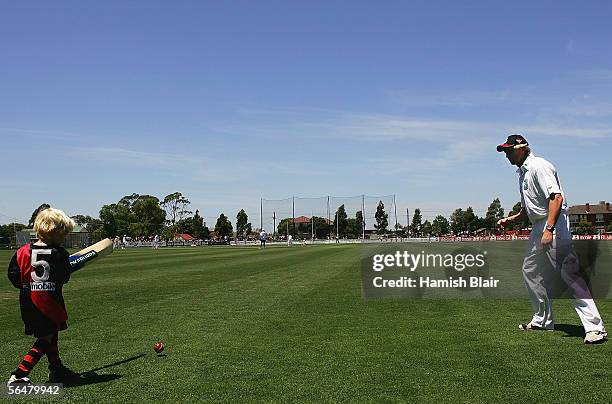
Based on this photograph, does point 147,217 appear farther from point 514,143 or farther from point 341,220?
point 514,143

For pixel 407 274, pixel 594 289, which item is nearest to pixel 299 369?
pixel 407 274

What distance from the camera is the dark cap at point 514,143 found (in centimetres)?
780

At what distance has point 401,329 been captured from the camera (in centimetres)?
792

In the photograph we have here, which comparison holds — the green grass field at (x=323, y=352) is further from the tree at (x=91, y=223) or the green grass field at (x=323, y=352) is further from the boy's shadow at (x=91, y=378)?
the tree at (x=91, y=223)

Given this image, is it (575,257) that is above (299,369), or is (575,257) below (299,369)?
above

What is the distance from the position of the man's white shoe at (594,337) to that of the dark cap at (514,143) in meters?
2.50

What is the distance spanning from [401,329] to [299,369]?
262 centimetres

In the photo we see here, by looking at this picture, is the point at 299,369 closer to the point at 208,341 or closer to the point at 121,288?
the point at 208,341

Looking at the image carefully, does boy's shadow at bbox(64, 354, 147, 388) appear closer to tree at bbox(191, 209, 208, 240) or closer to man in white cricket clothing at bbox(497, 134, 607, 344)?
man in white cricket clothing at bbox(497, 134, 607, 344)

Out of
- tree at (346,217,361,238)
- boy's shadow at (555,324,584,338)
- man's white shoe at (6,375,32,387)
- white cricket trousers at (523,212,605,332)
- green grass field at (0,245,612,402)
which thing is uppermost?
tree at (346,217,361,238)

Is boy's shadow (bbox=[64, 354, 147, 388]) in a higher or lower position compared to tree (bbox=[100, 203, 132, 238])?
lower

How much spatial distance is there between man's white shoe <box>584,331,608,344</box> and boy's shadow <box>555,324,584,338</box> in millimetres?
522

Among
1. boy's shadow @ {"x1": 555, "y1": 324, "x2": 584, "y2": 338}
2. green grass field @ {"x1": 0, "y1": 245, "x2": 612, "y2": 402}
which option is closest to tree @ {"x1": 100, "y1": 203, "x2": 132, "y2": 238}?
green grass field @ {"x1": 0, "y1": 245, "x2": 612, "y2": 402}

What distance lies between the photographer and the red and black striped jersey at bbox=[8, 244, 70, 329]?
513cm
